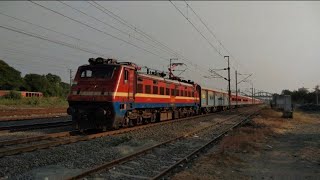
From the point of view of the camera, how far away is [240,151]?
13.6 meters

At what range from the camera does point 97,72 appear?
18719 millimetres

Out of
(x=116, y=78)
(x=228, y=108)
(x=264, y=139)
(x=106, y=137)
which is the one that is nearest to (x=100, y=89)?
(x=116, y=78)

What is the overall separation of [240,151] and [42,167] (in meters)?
7.17

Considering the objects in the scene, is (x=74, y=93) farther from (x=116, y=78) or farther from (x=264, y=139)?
(x=264, y=139)

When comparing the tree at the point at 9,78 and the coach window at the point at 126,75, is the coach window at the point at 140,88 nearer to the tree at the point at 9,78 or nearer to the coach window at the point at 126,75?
the coach window at the point at 126,75

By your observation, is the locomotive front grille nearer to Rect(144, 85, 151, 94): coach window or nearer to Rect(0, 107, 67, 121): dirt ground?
Rect(144, 85, 151, 94): coach window

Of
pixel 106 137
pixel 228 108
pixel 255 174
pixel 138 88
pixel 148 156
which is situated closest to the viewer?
pixel 255 174

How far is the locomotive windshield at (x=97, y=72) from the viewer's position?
1845cm

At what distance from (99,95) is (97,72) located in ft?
4.75

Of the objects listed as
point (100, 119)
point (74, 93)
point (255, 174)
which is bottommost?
point (255, 174)

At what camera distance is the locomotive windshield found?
727 inches

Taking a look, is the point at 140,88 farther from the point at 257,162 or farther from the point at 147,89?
the point at 257,162

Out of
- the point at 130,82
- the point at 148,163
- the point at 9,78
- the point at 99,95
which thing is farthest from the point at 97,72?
the point at 9,78

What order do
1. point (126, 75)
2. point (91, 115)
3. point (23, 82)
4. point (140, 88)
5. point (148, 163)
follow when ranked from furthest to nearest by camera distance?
point (23, 82) → point (140, 88) → point (126, 75) → point (91, 115) → point (148, 163)
